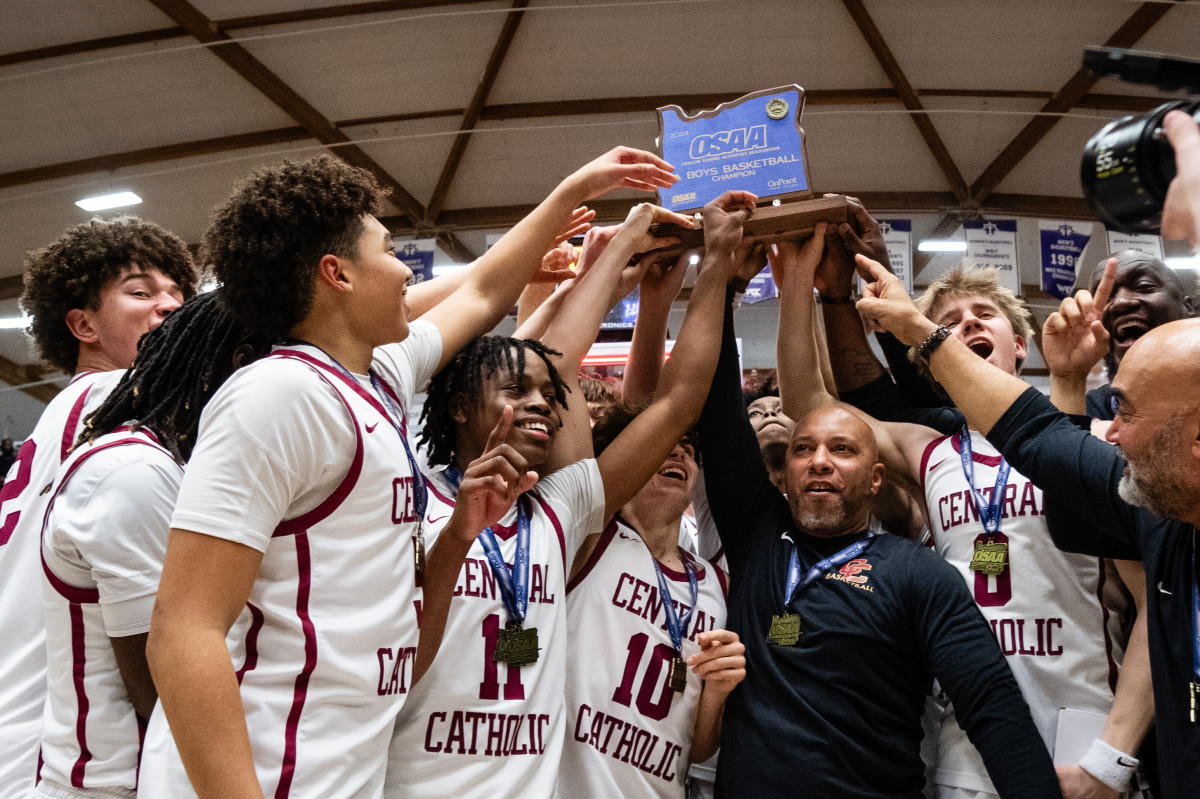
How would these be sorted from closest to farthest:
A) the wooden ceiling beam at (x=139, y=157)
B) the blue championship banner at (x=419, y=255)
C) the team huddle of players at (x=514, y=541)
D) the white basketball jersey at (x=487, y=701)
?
A: the team huddle of players at (x=514, y=541)
the white basketball jersey at (x=487, y=701)
the wooden ceiling beam at (x=139, y=157)
the blue championship banner at (x=419, y=255)

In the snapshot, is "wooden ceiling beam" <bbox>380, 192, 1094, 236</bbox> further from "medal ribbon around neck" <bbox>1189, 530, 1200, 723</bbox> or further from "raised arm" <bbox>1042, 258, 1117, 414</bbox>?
"medal ribbon around neck" <bbox>1189, 530, 1200, 723</bbox>

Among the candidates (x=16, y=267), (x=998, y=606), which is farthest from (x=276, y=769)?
(x=16, y=267)

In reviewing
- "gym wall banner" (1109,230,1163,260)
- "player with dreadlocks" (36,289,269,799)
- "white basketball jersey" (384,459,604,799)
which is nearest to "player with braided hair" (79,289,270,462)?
"player with dreadlocks" (36,289,269,799)

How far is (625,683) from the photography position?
8.08 feet

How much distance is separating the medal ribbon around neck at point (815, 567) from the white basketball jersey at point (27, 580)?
5.74 ft

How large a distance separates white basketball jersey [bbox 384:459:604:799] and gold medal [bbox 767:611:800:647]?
0.57 meters

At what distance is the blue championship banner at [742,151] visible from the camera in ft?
9.55

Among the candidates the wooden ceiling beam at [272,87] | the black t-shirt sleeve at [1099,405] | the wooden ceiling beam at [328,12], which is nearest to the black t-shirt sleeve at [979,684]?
the black t-shirt sleeve at [1099,405]

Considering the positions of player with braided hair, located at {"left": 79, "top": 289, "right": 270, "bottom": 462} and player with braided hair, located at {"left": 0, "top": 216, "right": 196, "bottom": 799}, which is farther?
player with braided hair, located at {"left": 0, "top": 216, "right": 196, "bottom": 799}

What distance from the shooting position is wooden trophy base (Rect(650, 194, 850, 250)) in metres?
2.82

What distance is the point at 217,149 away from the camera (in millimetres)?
9234

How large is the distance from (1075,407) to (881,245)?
736 mm

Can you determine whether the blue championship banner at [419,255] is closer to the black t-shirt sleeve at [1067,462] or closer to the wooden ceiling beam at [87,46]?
the wooden ceiling beam at [87,46]

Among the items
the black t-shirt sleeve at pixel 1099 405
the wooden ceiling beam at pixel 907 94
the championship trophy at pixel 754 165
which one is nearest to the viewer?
the black t-shirt sleeve at pixel 1099 405
